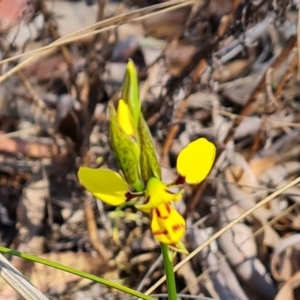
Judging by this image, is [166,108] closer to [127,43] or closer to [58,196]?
[58,196]

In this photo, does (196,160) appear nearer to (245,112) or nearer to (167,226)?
(167,226)

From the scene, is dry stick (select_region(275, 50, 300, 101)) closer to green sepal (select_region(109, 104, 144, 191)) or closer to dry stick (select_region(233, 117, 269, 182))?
dry stick (select_region(233, 117, 269, 182))

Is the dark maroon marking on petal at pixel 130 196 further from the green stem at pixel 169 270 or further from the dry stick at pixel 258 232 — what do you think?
the dry stick at pixel 258 232

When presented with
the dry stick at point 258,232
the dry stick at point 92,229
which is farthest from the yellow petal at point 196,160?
the dry stick at point 92,229

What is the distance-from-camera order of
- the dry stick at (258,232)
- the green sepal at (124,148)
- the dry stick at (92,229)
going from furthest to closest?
1. the dry stick at (92,229)
2. the dry stick at (258,232)
3. the green sepal at (124,148)

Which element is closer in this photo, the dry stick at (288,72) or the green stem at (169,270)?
the green stem at (169,270)

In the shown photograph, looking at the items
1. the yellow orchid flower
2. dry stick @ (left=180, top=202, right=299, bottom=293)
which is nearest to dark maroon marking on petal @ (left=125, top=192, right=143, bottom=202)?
the yellow orchid flower
